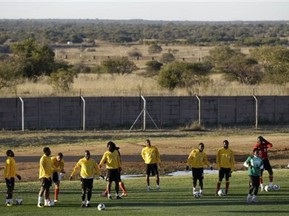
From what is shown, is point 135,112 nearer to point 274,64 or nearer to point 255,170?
point 255,170

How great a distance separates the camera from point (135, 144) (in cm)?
4791

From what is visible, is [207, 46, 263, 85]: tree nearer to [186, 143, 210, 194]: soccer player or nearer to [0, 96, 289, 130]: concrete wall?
[0, 96, 289, 130]: concrete wall

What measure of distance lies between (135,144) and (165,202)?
18.9 metres

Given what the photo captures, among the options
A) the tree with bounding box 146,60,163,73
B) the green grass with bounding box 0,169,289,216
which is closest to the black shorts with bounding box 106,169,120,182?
the green grass with bounding box 0,169,289,216

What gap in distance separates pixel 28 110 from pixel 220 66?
37.2m

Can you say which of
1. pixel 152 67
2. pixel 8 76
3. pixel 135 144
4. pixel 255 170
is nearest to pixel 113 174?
pixel 255 170

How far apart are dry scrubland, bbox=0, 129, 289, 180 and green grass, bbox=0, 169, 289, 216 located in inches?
233

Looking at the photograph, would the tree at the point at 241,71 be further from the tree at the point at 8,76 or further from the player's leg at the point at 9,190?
the player's leg at the point at 9,190

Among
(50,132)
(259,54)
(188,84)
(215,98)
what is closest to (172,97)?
(215,98)

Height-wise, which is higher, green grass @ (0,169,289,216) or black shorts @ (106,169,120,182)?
black shorts @ (106,169,120,182)

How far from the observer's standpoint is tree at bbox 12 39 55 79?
252 feet

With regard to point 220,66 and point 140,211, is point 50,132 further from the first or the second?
point 220,66

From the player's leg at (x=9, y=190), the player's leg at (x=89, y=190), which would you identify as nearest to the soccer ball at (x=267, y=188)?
the player's leg at (x=89, y=190)

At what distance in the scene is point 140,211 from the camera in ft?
89.6
